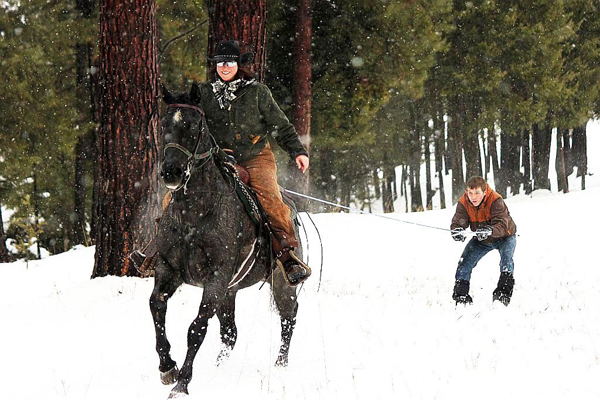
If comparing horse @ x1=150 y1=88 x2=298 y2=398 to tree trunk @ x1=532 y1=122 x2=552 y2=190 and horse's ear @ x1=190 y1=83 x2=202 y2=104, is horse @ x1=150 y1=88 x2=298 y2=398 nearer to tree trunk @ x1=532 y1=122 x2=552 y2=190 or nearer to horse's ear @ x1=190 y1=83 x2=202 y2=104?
horse's ear @ x1=190 y1=83 x2=202 y2=104

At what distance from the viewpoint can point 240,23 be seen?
9789 millimetres

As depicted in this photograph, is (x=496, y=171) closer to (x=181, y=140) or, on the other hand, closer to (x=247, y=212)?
(x=247, y=212)

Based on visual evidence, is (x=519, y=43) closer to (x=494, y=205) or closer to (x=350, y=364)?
(x=494, y=205)

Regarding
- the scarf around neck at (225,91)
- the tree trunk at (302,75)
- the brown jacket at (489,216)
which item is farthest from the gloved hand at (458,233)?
the tree trunk at (302,75)

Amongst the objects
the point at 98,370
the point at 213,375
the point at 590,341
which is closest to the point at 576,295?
the point at 590,341

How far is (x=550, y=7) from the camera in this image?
23.8m

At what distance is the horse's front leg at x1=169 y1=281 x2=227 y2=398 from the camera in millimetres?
4895

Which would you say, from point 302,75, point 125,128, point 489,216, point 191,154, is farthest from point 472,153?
point 191,154

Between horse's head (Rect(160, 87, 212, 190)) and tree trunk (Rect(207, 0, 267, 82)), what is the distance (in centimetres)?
505

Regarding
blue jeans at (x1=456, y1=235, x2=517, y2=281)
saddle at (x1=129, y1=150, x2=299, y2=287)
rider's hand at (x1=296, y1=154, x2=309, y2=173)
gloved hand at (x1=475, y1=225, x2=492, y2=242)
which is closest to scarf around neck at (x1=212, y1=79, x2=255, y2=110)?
saddle at (x1=129, y1=150, x2=299, y2=287)

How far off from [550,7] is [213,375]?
22620mm

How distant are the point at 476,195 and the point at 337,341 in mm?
3102

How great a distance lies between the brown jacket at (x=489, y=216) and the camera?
8445 mm

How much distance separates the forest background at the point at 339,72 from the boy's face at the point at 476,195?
4534 millimetres
